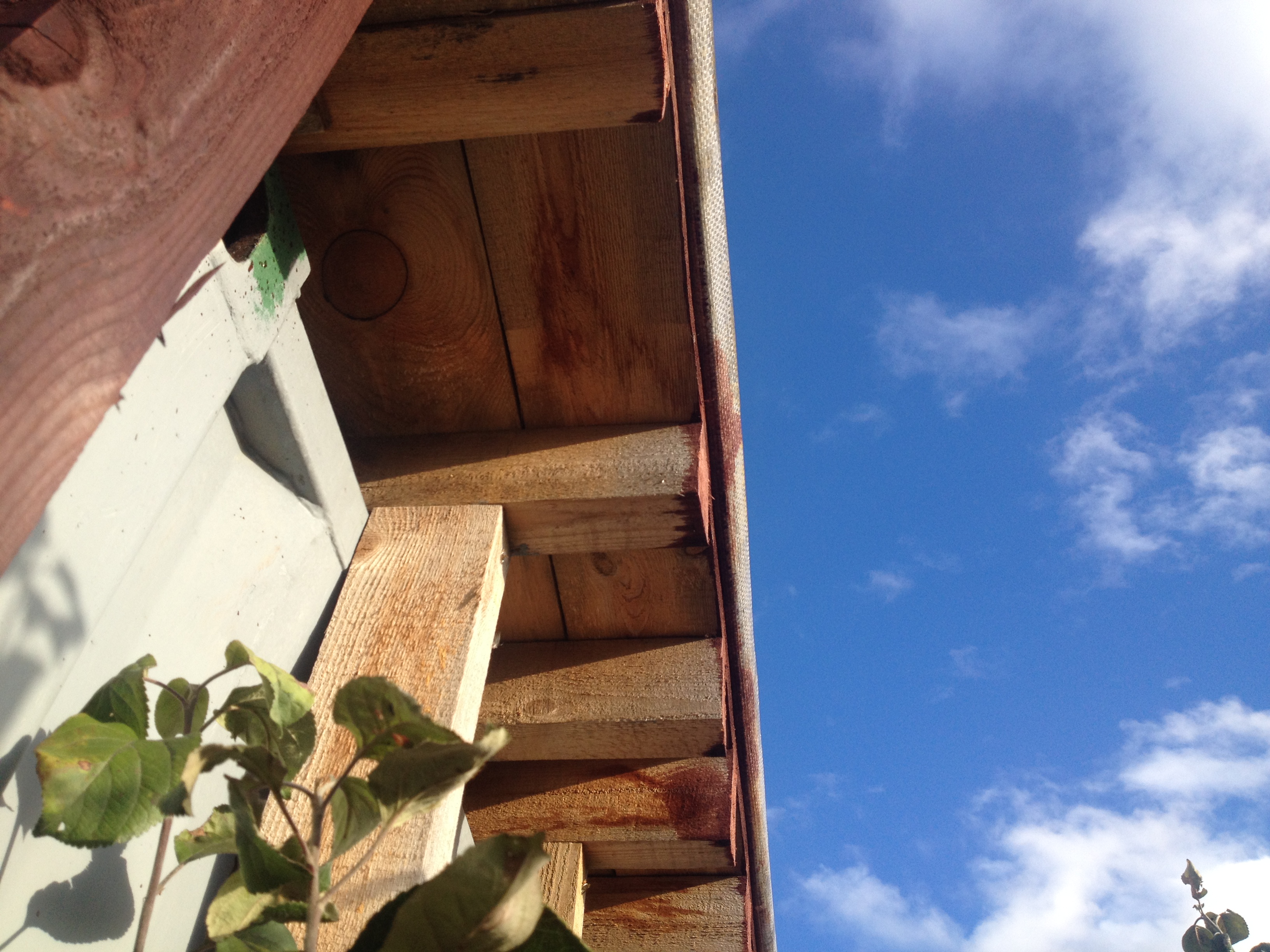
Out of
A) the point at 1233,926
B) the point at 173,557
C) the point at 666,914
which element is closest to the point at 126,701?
the point at 173,557

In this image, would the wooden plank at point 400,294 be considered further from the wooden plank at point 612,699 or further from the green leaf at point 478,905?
the green leaf at point 478,905

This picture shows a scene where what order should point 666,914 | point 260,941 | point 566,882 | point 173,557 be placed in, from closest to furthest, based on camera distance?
1. point 260,941
2. point 173,557
3. point 566,882
4. point 666,914

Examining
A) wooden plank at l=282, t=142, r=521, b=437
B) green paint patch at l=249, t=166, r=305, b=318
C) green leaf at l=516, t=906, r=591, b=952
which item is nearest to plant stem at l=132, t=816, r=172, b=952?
green leaf at l=516, t=906, r=591, b=952

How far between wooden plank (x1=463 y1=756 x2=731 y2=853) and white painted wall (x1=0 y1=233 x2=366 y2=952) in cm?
120

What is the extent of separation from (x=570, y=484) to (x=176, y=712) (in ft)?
3.00

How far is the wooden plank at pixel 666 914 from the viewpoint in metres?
2.66

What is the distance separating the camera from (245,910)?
0.80 metres

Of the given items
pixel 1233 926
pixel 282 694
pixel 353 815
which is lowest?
pixel 353 815

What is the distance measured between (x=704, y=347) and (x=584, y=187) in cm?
39

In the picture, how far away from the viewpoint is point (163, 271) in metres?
0.57

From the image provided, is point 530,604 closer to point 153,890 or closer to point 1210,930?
point 153,890

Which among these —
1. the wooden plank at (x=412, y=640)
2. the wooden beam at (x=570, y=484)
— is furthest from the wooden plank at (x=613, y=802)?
the wooden plank at (x=412, y=640)

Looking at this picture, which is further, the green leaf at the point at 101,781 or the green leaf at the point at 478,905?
the green leaf at the point at 101,781

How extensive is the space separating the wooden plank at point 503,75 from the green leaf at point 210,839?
3.14 ft
